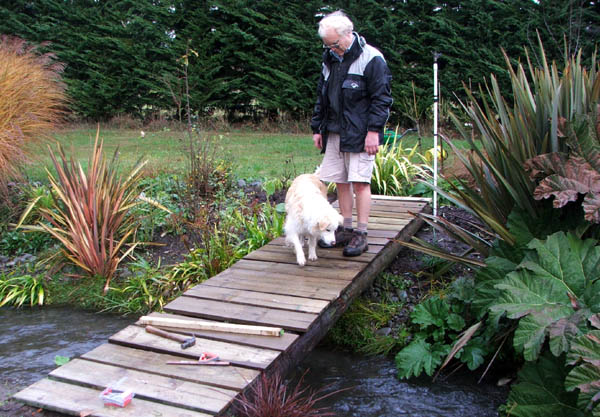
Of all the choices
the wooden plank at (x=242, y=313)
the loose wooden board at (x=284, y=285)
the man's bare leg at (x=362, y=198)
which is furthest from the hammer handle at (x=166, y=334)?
the man's bare leg at (x=362, y=198)

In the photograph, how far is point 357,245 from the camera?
4.46 meters

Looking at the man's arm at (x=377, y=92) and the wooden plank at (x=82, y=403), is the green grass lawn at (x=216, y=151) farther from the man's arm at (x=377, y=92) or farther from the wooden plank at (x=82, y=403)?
the wooden plank at (x=82, y=403)

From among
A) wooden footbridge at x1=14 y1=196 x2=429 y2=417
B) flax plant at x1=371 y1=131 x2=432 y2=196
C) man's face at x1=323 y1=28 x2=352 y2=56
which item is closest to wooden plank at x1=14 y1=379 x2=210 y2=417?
wooden footbridge at x1=14 y1=196 x2=429 y2=417

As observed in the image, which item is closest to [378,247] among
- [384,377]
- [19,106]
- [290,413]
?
[384,377]

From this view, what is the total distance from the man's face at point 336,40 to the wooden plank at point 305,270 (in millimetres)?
1733

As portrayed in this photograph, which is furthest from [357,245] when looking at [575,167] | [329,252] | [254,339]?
[575,167]

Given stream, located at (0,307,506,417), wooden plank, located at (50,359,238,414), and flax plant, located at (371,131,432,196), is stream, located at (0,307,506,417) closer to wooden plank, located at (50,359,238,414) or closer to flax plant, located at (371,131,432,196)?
wooden plank, located at (50,359,238,414)

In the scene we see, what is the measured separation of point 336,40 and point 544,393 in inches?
110

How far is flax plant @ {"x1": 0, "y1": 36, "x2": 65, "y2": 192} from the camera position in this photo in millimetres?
6094

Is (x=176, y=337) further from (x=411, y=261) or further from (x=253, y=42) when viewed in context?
(x=253, y=42)

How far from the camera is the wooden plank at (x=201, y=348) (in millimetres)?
2791

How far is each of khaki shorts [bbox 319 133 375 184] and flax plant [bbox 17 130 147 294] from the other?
230cm

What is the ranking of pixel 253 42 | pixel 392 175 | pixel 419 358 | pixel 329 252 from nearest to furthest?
pixel 419 358
pixel 329 252
pixel 392 175
pixel 253 42

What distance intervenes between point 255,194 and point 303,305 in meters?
3.68
